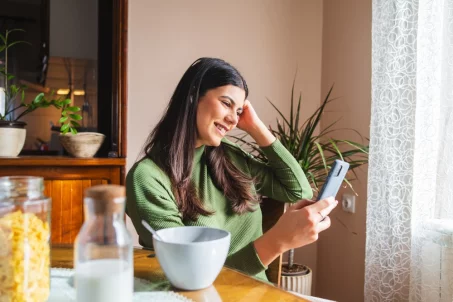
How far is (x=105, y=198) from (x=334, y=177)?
609 mm

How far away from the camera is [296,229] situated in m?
1.06

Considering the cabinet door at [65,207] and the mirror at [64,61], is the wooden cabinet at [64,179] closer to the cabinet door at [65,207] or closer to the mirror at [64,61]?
the cabinet door at [65,207]

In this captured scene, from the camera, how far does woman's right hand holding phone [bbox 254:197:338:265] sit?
1.04 m

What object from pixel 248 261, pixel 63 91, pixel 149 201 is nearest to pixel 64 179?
pixel 63 91

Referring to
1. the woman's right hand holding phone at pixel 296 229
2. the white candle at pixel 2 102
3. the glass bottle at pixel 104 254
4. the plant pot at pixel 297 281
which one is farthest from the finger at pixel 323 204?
the white candle at pixel 2 102

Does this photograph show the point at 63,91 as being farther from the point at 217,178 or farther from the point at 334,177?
the point at 334,177

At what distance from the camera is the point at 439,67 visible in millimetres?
1510

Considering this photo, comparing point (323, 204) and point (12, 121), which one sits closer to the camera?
point (323, 204)

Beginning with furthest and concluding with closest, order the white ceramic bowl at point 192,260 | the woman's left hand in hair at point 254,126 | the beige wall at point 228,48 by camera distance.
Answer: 1. the beige wall at point 228,48
2. the woman's left hand in hair at point 254,126
3. the white ceramic bowl at point 192,260

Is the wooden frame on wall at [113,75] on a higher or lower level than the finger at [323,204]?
higher

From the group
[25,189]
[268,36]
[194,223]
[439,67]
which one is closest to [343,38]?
[268,36]

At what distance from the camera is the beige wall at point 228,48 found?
237 centimetres

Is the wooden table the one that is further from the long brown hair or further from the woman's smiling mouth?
the woman's smiling mouth

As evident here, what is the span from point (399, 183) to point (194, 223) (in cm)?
87
